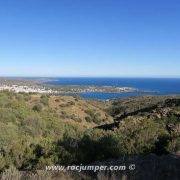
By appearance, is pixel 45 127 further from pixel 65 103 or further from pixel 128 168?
pixel 128 168

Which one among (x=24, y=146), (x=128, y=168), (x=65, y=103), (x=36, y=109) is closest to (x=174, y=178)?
(x=128, y=168)

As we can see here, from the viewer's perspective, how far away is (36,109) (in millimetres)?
36062

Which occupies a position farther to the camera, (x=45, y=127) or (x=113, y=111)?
(x=113, y=111)

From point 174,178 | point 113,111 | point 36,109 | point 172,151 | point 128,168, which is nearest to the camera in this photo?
point 174,178

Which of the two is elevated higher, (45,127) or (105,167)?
(105,167)

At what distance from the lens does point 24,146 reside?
1285 centimetres

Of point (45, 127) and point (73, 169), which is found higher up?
point (73, 169)

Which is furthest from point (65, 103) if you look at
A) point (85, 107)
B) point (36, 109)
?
point (36, 109)

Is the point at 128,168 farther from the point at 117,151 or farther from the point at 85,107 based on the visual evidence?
the point at 85,107

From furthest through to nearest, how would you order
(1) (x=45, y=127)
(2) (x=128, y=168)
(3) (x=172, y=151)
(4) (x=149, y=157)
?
(1) (x=45, y=127), (3) (x=172, y=151), (4) (x=149, y=157), (2) (x=128, y=168)

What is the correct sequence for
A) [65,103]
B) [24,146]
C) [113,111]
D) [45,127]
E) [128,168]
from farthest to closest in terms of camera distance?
[113,111] < [65,103] < [45,127] < [24,146] < [128,168]

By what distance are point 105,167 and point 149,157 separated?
1.59m

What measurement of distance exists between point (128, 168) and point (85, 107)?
35463mm

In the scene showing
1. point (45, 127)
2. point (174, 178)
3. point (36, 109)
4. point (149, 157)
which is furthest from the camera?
point (36, 109)
